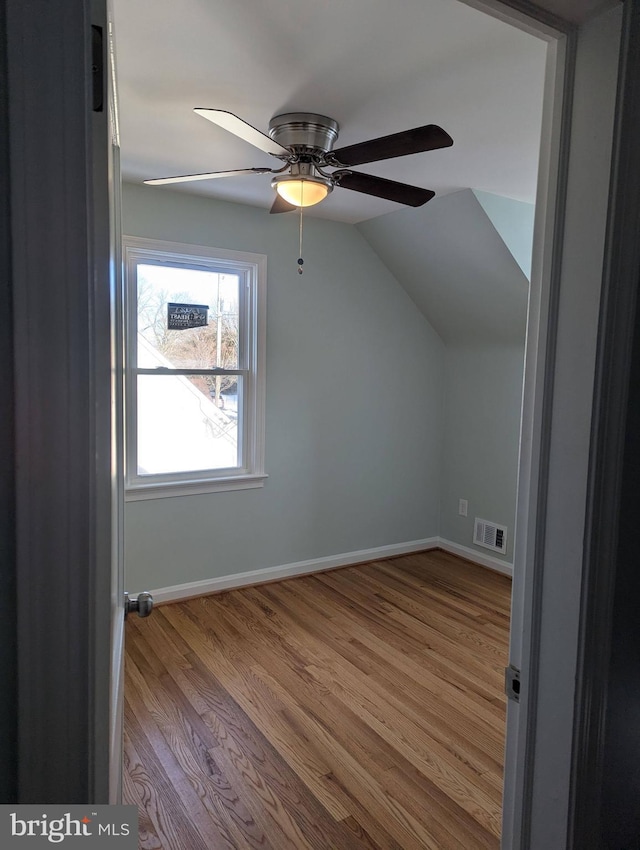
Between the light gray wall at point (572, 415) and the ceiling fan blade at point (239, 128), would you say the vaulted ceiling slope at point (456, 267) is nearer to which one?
the ceiling fan blade at point (239, 128)

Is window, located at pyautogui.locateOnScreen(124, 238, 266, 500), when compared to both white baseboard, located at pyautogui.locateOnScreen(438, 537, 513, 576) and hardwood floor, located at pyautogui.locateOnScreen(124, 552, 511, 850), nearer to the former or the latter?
hardwood floor, located at pyautogui.locateOnScreen(124, 552, 511, 850)

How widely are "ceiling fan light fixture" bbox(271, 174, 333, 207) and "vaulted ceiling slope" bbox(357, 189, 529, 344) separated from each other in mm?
1228

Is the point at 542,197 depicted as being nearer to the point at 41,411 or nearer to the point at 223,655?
the point at 41,411

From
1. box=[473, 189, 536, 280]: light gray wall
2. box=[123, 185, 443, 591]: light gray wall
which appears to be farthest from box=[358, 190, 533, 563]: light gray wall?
box=[123, 185, 443, 591]: light gray wall

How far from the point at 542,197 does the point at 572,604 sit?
2.46 ft

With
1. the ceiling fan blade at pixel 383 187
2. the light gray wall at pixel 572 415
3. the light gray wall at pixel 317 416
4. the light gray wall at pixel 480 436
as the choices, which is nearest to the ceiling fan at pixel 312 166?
the ceiling fan blade at pixel 383 187

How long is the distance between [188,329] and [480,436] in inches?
93.9

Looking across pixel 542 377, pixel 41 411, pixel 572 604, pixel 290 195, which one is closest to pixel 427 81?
pixel 290 195

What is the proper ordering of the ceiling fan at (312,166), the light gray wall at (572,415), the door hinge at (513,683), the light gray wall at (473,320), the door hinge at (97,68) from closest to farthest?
the door hinge at (97,68) < the light gray wall at (572,415) < the door hinge at (513,683) < the ceiling fan at (312,166) < the light gray wall at (473,320)

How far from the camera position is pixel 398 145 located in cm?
185

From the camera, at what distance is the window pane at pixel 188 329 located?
3367mm

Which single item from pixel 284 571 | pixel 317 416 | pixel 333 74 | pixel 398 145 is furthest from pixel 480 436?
pixel 333 74

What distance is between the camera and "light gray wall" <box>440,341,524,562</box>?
4.09 m

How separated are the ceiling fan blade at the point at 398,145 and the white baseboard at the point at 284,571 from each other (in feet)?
8.91
